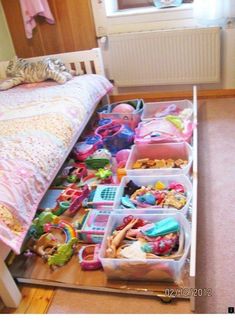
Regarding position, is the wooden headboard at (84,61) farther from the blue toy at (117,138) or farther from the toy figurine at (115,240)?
the toy figurine at (115,240)

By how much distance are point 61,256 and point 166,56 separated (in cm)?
220

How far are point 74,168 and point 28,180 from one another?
0.73 m

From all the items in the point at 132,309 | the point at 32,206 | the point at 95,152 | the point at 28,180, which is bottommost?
the point at 132,309

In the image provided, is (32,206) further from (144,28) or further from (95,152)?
(144,28)

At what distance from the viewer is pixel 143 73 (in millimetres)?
3154

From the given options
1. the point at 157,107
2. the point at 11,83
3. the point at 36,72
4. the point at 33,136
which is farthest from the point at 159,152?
the point at 11,83

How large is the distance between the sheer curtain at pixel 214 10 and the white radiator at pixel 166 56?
11 centimetres

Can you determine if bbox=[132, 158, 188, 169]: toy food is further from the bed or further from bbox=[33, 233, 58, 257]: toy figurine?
bbox=[33, 233, 58, 257]: toy figurine

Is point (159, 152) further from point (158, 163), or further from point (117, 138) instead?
point (117, 138)

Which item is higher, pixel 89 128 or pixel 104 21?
pixel 104 21

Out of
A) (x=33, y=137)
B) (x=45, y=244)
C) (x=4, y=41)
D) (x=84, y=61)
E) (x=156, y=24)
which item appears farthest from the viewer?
(x=4, y=41)

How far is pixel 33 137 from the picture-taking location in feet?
6.09
